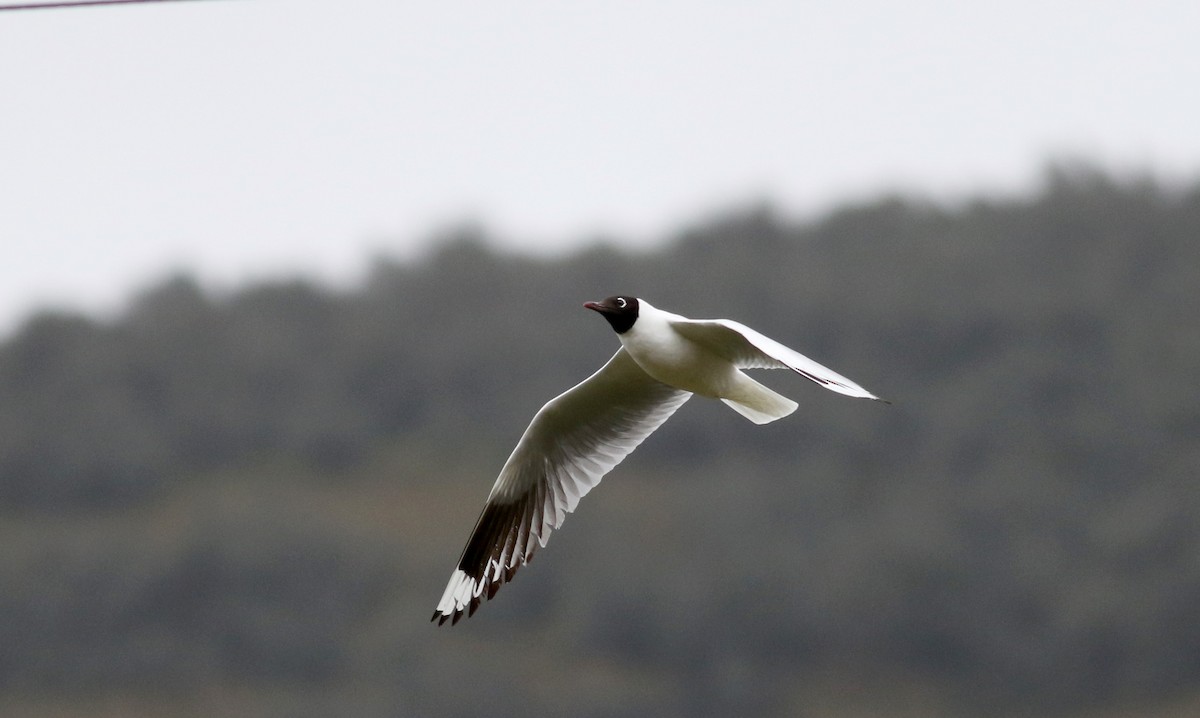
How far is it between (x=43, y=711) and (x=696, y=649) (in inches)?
368

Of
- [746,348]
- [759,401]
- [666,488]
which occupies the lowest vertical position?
[759,401]

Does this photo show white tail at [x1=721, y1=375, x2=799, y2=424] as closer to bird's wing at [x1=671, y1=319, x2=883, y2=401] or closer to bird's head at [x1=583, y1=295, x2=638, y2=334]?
bird's wing at [x1=671, y1=319, x2=883, y2=401]

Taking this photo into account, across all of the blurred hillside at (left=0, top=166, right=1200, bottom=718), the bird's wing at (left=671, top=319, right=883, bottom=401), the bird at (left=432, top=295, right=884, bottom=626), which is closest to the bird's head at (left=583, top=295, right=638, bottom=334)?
the bird's wing at (left=671, top=319, right=883, bottom=401)

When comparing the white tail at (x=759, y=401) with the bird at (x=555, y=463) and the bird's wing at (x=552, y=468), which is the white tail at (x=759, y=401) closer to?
the bird at (x=555, y=463)

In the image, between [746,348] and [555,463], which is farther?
[555,463]

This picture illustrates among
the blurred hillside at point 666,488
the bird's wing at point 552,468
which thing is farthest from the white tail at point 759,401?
the blurred hillside at point 666,488

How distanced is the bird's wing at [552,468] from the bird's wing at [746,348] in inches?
30.7

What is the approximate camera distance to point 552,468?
8008 mm

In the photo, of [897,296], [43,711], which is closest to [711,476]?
[897,296]

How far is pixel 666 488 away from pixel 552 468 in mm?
26642

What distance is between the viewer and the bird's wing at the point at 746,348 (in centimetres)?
609

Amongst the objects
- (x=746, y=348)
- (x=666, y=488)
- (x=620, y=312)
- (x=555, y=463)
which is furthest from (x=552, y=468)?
(x=666, y=488)

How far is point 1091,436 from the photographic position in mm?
34875

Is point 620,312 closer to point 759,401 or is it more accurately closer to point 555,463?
point 759,401
